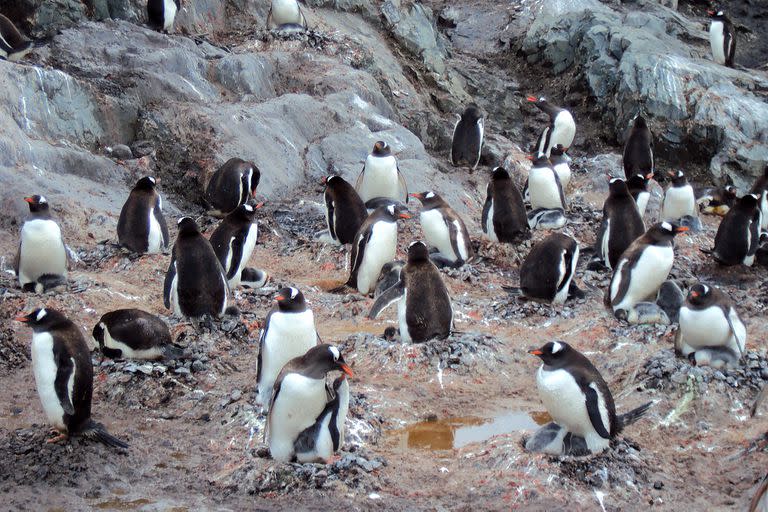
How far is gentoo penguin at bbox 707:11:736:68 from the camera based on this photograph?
1828 cm

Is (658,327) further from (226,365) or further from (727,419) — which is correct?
(226,365)

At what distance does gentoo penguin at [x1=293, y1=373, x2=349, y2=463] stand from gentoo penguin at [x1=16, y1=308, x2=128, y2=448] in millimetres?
1255

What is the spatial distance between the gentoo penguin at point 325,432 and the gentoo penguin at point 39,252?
398cm

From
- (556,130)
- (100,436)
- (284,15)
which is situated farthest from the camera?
(556,130)

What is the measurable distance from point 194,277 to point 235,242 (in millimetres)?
1478

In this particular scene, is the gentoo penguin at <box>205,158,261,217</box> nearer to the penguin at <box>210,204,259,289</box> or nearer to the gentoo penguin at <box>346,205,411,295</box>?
the penguin at <box>210,204,259,289</box>

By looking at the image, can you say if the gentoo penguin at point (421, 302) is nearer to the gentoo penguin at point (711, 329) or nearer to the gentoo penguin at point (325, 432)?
the gentoo penguin at point (711, 329)

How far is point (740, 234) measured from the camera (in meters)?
11.3

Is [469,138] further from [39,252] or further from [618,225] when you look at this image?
[39,252]

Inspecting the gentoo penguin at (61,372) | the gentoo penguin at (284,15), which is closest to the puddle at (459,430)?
the gentoo penguin at (61,372)

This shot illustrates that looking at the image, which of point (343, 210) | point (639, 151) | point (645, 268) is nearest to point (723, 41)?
point (639, 151)

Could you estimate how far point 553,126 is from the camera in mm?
16312

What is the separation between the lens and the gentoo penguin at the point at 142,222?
33.2 feet

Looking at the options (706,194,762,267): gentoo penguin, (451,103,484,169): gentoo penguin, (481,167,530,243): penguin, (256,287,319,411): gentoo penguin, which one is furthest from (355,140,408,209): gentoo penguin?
(256,287,319,411): gentoo penguin
